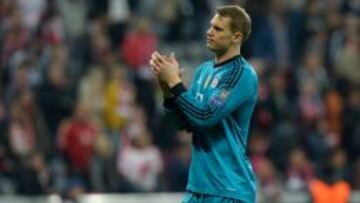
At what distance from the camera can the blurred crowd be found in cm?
1645

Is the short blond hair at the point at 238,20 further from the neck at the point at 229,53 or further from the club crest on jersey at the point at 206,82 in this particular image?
the club crest on jersey at the point at 206,82

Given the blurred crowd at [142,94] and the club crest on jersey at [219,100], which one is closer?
the club crest on jersey at [219,100]

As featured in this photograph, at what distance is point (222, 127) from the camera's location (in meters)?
8.44

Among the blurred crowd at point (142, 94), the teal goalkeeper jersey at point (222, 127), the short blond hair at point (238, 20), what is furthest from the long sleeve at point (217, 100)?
the blurred crowd at point (142, 94)

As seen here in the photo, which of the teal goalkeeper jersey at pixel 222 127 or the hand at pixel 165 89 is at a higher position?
the hand at pixel 165 89

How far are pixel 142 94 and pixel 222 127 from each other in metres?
9.30

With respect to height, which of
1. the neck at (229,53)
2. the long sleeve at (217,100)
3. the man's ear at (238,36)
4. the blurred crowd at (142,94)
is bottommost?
the blurred crowd at (142,94)

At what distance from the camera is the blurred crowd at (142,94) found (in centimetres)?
1645

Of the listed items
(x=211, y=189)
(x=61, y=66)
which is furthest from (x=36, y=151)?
(x=211, y=189)

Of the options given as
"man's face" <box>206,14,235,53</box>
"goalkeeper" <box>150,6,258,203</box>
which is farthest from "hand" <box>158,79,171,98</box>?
"man's face" <box>206,14,235,53</box>

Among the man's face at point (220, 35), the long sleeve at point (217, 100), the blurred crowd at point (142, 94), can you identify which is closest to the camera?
the long sleeve at point (217, 100)

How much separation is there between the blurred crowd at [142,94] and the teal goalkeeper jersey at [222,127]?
6.46 m

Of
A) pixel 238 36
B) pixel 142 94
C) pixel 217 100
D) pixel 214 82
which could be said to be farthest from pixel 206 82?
pixel 142 94

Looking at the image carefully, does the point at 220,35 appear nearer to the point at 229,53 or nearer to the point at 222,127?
the point at 229,53
